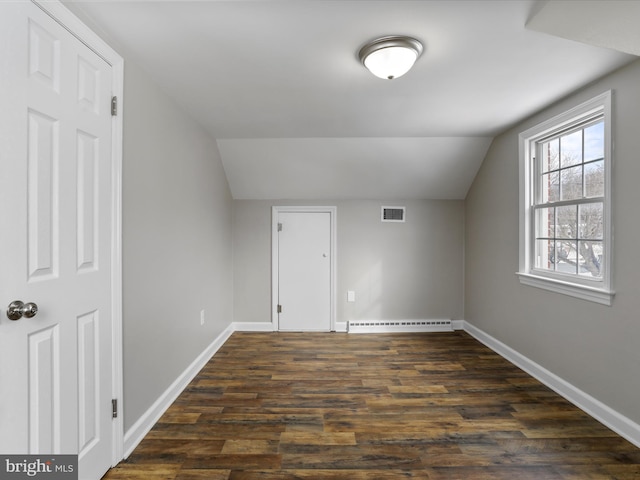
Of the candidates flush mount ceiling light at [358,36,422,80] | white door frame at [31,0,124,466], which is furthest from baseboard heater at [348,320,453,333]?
flush mount ceiling light at [358,36,422,80]

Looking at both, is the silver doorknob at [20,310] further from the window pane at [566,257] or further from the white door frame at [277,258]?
Result: the window pane at [566,257]

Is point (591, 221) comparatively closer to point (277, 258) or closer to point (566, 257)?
point (566, 257)

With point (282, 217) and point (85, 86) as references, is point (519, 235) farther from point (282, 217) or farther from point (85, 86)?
point (85, 86)

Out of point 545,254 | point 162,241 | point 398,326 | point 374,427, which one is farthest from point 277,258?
point 545,254

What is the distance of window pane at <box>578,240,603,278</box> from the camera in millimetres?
2242

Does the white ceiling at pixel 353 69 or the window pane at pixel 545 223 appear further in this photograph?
the window pane at pixel 545 223

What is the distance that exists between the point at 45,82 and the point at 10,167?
37 centimetres

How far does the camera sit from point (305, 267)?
4.07 m

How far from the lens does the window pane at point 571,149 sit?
242cm

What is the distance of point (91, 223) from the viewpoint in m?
1.51

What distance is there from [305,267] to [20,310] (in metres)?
3.06

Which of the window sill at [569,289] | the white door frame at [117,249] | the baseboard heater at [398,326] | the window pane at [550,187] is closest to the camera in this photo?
the white door frame at [117,249]

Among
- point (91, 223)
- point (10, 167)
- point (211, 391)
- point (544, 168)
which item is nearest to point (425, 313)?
point (544, 168)

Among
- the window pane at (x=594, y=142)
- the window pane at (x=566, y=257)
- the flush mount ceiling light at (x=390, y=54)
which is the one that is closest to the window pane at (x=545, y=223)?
the window pane at (x=566, y=257)
